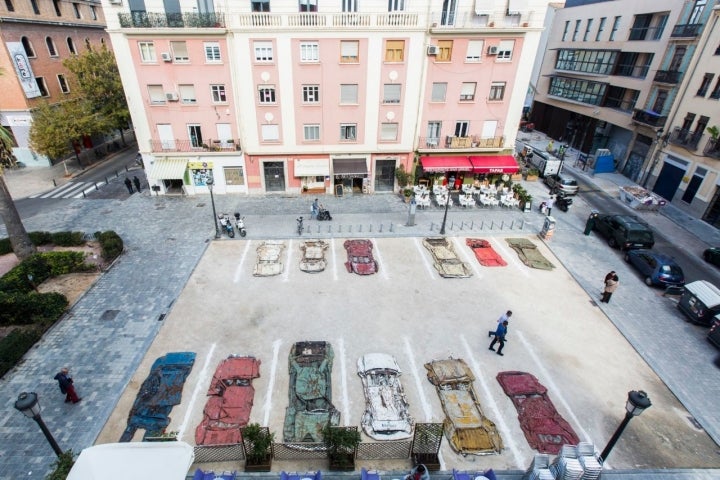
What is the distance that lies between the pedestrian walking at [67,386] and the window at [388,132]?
2198 centimetres

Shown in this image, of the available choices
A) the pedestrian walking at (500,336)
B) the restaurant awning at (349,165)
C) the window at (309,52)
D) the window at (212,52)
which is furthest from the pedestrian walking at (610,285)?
the window at (212,52)

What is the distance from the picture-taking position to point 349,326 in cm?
1600

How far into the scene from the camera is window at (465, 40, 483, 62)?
24594 millimetres

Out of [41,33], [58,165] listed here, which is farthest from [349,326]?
[41,33]

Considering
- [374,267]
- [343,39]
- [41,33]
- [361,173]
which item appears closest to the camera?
[374,267]

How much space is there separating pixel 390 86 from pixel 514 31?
334 inches

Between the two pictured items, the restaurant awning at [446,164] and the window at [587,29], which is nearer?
the restaurant awning at [446,164]

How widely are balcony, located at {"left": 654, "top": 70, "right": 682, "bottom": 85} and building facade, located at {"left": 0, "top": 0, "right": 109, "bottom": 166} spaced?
49.7 meters

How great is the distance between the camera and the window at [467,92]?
25922 mm

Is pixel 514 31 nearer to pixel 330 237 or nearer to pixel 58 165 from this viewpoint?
pixel 330 237

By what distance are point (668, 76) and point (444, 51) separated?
62.8 ft

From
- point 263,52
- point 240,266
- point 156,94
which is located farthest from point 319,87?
point 240,266

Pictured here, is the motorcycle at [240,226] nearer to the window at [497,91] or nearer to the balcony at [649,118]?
the window at [497,91]

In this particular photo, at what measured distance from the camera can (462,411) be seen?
12.2 metres
